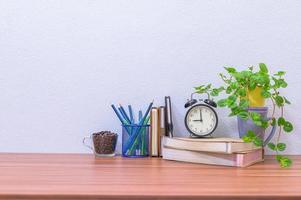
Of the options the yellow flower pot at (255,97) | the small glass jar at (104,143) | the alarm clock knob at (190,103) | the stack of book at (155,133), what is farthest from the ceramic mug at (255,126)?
the small glass jar at (104,143)

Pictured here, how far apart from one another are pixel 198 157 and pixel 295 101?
0.46m

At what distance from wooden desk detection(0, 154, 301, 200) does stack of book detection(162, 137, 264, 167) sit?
28 millimetres

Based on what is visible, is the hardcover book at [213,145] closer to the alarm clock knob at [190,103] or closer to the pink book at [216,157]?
the pink book at [216,157]

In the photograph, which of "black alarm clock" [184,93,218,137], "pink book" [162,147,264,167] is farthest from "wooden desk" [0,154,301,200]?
"black alarm clock" [184,93,218,137]

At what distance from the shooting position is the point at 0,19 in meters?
1.32

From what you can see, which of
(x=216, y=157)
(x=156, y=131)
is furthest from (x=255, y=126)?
(x=156, y=131)

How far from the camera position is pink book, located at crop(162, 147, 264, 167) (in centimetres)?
104

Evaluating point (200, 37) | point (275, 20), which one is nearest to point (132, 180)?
point (200, 37)

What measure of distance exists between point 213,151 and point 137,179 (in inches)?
11.2

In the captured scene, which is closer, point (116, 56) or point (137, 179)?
point (137, 179)

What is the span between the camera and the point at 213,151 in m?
1.05

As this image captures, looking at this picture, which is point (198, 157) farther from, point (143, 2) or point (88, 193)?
point (143, 2)

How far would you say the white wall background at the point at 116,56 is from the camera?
1304 millimetres

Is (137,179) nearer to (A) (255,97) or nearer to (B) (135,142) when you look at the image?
(B) (135,142)
